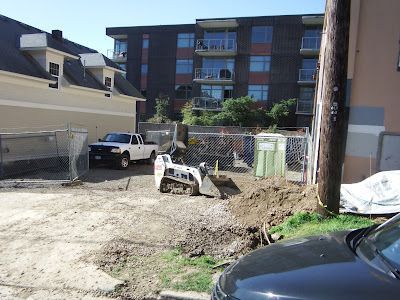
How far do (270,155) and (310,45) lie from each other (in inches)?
1124

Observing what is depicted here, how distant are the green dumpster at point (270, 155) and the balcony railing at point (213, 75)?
28.7 meters

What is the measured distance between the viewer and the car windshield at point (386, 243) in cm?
306

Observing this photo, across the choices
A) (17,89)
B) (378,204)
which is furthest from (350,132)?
(17,89)

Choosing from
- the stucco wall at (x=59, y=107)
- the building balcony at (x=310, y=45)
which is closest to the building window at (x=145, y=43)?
the building balcony at (x=310, y=45)

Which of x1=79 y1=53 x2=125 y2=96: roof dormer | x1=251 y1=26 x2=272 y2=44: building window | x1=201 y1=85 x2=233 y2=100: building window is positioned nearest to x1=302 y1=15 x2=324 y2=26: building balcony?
x1=251 y1=26 x2=272 y2=44: building window

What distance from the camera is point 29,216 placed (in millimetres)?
9188

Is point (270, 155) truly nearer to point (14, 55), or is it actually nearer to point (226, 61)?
point (14, 55)

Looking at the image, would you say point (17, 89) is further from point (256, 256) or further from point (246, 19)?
point (246, 19)

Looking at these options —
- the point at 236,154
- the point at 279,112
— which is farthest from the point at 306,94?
the point at 236,154

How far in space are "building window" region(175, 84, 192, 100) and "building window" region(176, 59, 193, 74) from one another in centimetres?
160

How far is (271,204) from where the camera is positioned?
9.41 meters

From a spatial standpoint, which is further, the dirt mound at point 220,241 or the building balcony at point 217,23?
the building balcony at point 217,23

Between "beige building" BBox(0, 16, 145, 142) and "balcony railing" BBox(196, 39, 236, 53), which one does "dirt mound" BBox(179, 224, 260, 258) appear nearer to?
"beige building" BBox(0, 16, 145, 142)

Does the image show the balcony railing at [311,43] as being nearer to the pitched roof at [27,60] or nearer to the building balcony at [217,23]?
the building balcony at [217,23]
